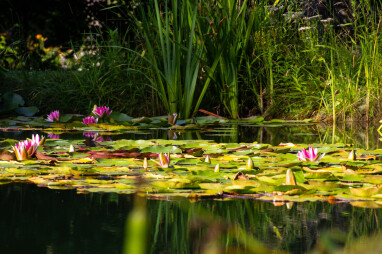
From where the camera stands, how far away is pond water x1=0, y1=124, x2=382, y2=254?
1139 mm

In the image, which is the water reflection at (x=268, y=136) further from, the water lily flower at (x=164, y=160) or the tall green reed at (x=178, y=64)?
the water lily flower at (x=164, y=160)

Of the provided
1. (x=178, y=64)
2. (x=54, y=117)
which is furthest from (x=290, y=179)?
(x=178, y=64)

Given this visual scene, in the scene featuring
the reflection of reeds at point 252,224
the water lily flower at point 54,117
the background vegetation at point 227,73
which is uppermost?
the background vegetation at point 227,73

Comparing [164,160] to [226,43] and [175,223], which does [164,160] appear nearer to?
[175,223]

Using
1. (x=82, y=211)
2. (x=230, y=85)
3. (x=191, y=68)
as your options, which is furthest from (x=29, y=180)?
(x=230, y=85)

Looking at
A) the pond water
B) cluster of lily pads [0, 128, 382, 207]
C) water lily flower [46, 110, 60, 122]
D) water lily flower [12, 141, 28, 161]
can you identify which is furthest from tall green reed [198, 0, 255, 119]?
the pond water

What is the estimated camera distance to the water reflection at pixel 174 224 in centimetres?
114

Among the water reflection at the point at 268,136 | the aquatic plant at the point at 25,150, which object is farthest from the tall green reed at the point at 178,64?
the aquatic plant at the point at 25,150

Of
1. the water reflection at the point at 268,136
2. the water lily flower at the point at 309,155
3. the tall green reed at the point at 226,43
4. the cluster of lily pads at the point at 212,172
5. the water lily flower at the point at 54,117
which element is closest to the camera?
the cluster of lily pads at the point at 212,172

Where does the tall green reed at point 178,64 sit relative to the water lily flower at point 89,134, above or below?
above

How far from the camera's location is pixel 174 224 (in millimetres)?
1355

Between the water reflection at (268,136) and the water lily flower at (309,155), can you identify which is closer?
the water lily flower at (309,155)

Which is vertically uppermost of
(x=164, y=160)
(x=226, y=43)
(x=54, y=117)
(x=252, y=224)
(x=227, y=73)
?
(x=226, y=43)

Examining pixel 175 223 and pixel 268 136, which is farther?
pixel 268 136
